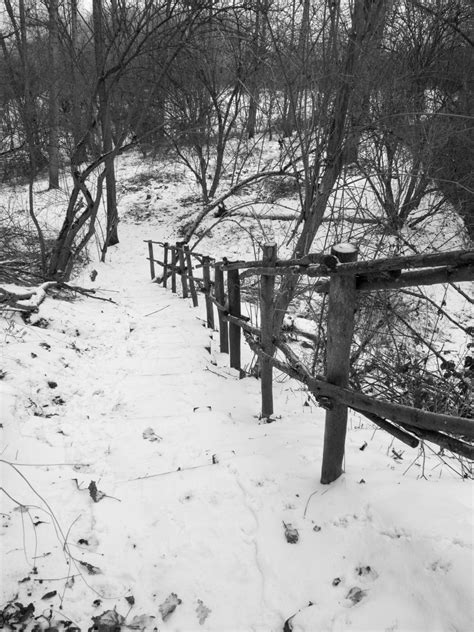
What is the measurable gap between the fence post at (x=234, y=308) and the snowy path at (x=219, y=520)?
89 centimetres

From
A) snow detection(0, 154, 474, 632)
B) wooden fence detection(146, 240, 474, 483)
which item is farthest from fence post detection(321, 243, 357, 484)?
snow detection(0, 154, 474, 632)

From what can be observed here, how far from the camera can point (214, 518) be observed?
224cm

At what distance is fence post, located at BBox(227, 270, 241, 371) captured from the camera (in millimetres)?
4398

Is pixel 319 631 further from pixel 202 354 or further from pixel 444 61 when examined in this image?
pixel 444 61

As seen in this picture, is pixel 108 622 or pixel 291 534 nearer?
pixel 108 622

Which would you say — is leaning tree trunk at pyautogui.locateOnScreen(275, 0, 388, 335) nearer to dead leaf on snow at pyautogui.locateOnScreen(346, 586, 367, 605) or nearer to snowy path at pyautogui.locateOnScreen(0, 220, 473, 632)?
snowy path at pyautogui.locateOnScreen(0, 220, 473, 632)

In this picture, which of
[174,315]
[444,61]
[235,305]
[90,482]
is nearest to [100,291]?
[174,315]

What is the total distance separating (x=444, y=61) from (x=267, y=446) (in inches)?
450

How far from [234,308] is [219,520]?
2537 mm

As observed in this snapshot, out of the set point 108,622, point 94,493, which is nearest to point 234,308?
point 94,493

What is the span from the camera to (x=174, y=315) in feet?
24.6

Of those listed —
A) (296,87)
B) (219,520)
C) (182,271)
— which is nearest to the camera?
(219,520)

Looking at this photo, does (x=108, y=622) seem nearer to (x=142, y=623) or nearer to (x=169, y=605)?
(x=142, y=623)

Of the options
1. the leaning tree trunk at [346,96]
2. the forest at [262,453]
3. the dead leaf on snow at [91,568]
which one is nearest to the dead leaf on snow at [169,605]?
the forest at [262,453]
